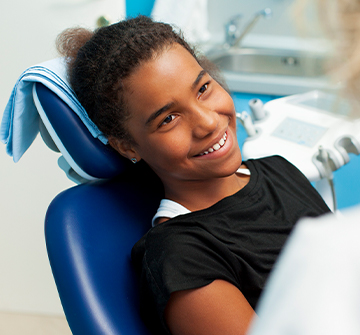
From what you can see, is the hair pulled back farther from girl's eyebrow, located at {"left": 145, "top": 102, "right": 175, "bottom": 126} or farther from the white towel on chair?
the white towel on chair

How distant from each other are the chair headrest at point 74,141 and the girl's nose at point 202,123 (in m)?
0.24

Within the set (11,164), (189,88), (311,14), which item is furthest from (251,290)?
(11,164)

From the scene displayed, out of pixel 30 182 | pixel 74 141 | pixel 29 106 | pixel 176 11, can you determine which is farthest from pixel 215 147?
pixel 176 11

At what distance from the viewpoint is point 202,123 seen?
34.0 inches

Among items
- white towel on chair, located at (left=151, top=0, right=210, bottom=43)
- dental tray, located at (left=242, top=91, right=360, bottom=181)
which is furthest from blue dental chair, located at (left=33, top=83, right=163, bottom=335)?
white towel on chair, located at (left=151, top=0, right=210, bottom=43)

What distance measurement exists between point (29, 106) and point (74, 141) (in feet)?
0.48

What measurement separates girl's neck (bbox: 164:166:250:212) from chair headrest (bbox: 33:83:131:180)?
16 cm

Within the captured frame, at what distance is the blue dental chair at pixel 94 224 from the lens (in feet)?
2.60

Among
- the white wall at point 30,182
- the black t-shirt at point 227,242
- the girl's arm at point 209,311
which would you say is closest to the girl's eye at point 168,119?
the black t-shirt at point 227,242

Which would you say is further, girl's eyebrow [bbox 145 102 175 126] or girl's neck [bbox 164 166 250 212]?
girl's neck [bbox 164 166 250 212]

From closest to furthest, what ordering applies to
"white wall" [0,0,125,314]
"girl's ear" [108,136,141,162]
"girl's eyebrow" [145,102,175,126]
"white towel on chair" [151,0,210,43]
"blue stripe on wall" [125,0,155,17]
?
"girl's eyebrow" [145,102,175,126]
"girl's ear" [108,136,141,162]
"white wall" [0,0,125,314]
"white towel on chair" [151,0,210,43]
"blue stripe on wall" [125,0,155,17]

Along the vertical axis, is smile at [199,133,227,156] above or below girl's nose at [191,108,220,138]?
below

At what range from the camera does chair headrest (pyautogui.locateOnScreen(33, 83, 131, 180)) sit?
A: 2.98ft

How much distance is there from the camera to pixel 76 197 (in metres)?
0.95
